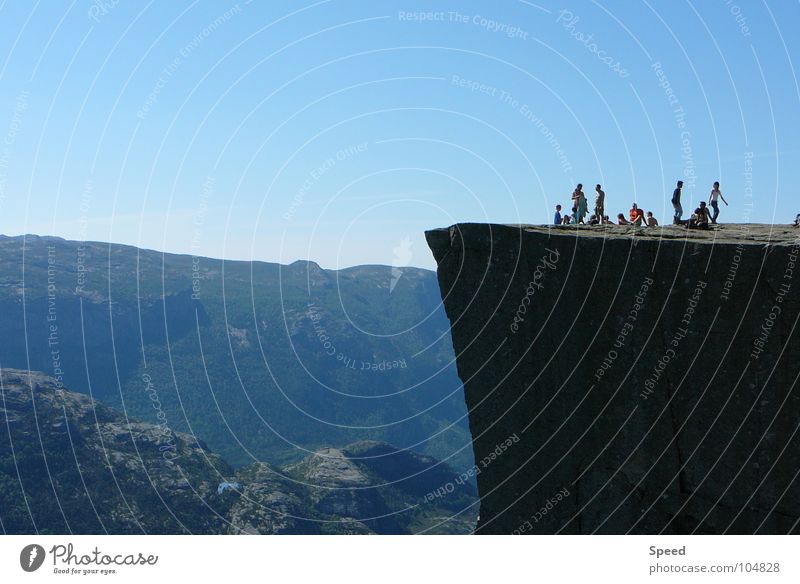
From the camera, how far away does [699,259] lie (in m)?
28.2

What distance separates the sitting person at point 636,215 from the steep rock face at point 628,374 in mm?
3964

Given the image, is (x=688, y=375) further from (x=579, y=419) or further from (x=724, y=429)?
(x=579, y=419)

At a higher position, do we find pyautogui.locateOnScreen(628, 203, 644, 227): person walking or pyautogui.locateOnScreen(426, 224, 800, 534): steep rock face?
pyautogui.locateOnScreen(628, 203, 644, 227): person walking

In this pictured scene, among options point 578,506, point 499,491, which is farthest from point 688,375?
point 499,491

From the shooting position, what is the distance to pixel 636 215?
36156mm

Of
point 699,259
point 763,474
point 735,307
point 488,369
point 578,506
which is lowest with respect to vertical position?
point 578,506

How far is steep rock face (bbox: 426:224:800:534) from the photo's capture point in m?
27.6

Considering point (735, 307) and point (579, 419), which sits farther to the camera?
point (579, 419)

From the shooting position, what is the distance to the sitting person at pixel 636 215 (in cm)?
3568

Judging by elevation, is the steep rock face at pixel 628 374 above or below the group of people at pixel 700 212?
below

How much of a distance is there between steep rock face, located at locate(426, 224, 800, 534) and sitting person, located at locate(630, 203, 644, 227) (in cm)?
396

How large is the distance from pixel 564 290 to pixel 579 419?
4952 millimetres

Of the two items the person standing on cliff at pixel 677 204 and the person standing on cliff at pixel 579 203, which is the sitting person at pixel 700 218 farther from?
the person standing on cliff at pixel 579 203

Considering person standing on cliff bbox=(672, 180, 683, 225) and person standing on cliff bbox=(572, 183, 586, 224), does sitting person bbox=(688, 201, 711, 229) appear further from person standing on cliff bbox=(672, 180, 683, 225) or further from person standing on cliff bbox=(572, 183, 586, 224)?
person standing on cliff bbox=(572, 183, 586, 224)
